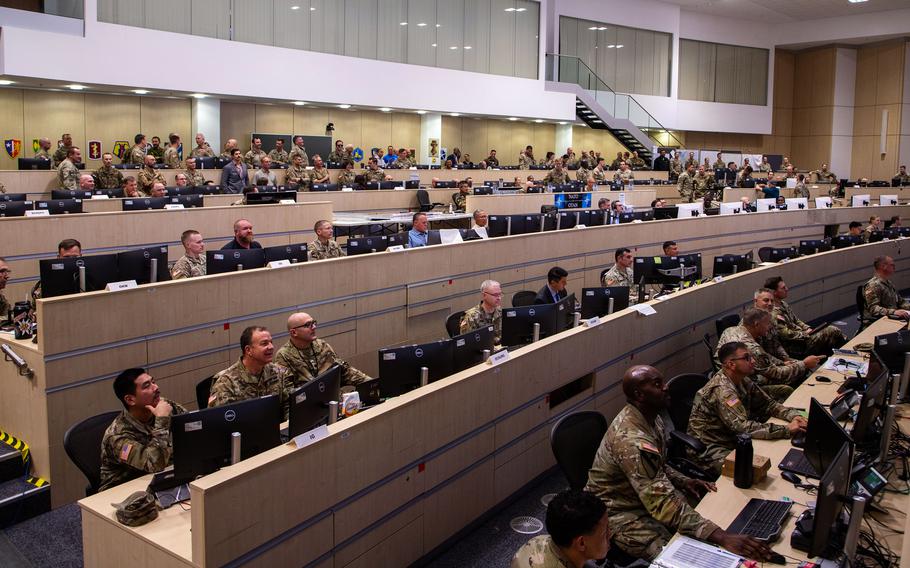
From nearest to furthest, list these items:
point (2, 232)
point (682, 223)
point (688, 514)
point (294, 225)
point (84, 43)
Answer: point (688, 514), point (2, 232), point (294, 225), point (682, 223), point (84, 43)

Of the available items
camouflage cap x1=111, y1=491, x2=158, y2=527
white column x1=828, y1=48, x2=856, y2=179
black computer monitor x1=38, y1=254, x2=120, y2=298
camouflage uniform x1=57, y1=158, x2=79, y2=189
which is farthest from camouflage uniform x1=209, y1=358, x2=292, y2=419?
white column x1=828, y1=48, x2=856, y2=179

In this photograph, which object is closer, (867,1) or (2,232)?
(2,232)

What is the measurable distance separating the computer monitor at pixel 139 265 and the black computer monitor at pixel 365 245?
1.94 meters

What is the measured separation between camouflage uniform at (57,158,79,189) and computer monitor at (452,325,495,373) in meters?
9.28

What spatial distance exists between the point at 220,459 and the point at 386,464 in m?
0.87

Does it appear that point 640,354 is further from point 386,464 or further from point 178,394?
point 178,394

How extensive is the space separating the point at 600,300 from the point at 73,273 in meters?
4.43

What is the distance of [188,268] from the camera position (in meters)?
7.81

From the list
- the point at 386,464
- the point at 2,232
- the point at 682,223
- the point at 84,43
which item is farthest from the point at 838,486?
the point at 84,43

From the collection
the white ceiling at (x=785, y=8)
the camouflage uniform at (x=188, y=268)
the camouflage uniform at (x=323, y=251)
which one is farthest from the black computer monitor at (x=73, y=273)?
the white ceiling at (x=785, y=8)

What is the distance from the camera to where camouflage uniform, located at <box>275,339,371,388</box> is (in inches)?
217

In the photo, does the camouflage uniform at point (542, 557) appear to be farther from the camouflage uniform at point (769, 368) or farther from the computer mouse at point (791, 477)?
the camouflage uniform at point (769, 368)

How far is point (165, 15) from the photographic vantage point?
15.4 m

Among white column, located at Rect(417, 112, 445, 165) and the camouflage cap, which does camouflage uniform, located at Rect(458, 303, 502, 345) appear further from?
white column, located at Rect(417, 112, 445, 165)
